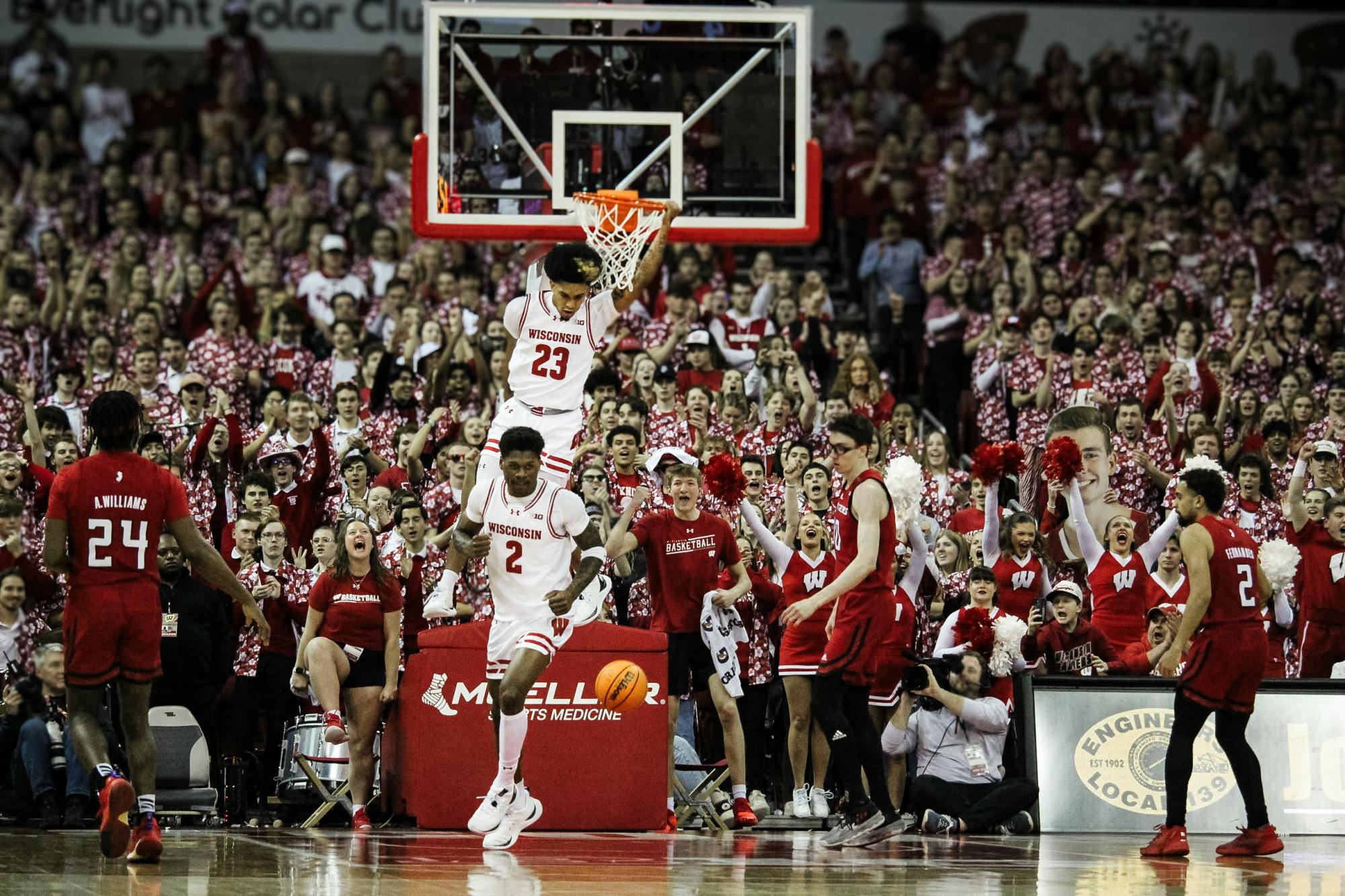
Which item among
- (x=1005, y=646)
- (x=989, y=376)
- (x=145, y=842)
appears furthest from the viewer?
(x=989, y=376)

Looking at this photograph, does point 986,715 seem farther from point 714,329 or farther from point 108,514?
point 714,329

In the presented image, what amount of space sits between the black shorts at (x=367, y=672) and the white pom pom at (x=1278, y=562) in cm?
599

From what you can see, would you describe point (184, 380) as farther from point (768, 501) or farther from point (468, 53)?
point (768, 501)

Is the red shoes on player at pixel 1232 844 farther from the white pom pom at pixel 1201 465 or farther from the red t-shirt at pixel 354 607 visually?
the red t-shirt at pixel 354 607

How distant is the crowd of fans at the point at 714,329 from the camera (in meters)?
13.9

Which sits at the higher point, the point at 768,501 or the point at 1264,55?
the point at 1264,55

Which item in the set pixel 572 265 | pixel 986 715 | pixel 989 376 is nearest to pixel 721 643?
pixel 986 715

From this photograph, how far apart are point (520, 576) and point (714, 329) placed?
26.3ft

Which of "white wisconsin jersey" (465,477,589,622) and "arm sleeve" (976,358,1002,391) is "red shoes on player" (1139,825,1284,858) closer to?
"white wisconsin jersey" (465,477,589,622)

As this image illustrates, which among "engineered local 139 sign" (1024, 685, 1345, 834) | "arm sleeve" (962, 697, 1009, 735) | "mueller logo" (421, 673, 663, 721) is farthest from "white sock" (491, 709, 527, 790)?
"engineered local 139 sign" (1024, 685, 1345, 834)

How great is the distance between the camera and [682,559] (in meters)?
12.4

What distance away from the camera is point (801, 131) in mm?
14469

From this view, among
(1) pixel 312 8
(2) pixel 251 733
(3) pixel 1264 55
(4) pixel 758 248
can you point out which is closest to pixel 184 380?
(2) pixel 251 733

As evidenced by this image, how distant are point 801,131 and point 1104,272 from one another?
5.92 meters
